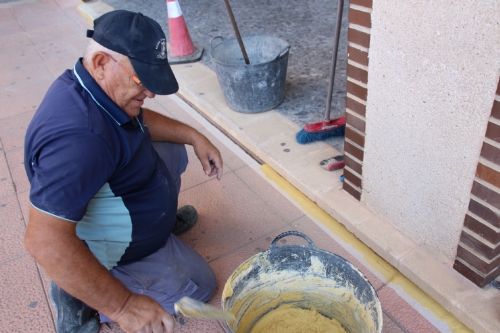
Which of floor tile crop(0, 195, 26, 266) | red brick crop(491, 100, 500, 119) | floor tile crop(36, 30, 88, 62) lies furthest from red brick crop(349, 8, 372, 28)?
floor tile crop(36, 30, 88, 62)

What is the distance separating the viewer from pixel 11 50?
5.82 metres

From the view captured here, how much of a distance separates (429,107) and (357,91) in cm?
46

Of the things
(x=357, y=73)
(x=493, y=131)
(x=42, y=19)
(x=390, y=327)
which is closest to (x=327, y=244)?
(x=390, y=327)

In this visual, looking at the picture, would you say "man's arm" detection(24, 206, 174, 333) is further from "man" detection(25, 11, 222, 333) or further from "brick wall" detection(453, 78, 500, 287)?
"brick wall" detection(453, 78, 500, 287)

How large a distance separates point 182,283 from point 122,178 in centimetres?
64

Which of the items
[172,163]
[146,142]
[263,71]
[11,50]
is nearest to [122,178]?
[146,142]

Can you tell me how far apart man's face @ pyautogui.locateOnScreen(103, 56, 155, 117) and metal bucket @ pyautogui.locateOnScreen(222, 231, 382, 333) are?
2.74ft

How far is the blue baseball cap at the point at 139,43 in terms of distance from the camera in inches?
64.4

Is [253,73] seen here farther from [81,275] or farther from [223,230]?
[81,275]

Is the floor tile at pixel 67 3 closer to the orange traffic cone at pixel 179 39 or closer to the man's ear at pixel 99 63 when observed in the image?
the orange traffic cone at pixel 179 39

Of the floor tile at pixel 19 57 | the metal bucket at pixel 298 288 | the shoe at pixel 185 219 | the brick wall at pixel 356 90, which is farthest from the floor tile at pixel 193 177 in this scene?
the floor tile at pixel 19 57

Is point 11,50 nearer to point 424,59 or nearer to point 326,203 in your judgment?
point 326,203

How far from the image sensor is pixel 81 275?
61.7 inches

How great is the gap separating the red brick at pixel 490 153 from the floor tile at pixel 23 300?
2.16 meters
